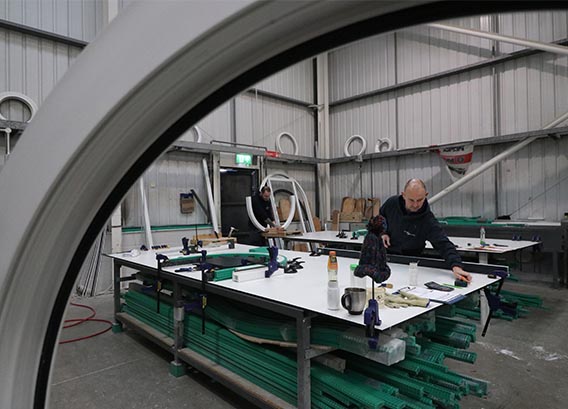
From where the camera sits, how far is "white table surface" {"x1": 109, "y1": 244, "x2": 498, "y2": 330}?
1.41 meters

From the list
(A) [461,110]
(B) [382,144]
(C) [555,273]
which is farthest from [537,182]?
(B) [382,144]

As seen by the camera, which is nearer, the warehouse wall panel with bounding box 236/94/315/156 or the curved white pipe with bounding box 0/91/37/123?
the curved white pipe with bounding box 0/91/37/123

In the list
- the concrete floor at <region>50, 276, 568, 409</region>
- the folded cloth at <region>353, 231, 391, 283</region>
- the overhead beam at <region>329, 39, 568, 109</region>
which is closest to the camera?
the folded cloth at <region>353, 231, 391, 283</region>

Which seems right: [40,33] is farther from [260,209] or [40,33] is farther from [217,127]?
[260,209]

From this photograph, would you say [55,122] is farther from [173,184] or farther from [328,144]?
[328,144]

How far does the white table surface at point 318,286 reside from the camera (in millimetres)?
1406

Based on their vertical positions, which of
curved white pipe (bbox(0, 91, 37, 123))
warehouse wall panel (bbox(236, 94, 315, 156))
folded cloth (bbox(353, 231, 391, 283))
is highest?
warehouse wall panel (bbox(236, 94, 315, 156))

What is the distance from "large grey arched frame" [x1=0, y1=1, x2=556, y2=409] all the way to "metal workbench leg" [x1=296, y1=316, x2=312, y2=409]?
1163 millimetres

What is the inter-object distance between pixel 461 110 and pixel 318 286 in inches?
209

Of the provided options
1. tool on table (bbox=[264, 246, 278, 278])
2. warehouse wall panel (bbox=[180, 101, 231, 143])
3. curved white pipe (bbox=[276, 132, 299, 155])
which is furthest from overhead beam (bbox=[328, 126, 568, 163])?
tool on table (bbox=[264, 246, 278, 278])

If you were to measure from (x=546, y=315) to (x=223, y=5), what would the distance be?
4213mm

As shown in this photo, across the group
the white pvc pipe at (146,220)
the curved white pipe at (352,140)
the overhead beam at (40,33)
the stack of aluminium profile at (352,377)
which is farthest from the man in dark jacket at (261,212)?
the stack of aluminium profile at (352,377)

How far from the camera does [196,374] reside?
2.34 m

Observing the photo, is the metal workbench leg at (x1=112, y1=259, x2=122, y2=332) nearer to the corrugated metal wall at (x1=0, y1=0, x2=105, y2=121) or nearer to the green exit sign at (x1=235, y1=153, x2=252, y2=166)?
the corrugated metal wall at (x1=0, y1=0, x2=105, y2=121)
